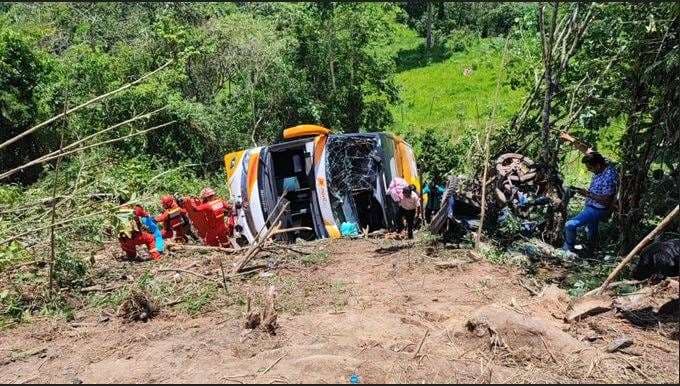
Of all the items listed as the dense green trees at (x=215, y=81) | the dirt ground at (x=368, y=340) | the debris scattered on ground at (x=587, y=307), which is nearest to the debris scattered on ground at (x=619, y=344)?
the dirt ground at (x=368, y=340)

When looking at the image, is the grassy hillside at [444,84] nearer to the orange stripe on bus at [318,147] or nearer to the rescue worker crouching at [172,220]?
the orange stripe on bus at [318,147]

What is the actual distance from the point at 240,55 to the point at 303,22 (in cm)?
211

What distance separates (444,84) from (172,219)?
19095mm

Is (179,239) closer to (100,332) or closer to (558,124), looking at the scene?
(100,332)

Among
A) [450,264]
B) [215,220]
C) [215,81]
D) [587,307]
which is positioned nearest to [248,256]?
[215,220]

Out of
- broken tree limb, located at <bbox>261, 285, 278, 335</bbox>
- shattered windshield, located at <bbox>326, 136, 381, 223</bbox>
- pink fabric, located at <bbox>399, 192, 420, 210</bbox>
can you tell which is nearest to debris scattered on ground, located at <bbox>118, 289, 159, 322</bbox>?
broken tree limb, located at <bbox>261, 285, 278, 335</bbox>

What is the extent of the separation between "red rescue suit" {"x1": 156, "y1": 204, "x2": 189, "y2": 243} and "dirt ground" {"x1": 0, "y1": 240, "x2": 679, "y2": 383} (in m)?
2.69

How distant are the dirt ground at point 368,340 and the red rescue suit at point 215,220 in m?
2.45

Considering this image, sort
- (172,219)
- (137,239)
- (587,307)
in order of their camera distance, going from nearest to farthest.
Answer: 1. (587,307)
2. (137,239)
3. (172,219)

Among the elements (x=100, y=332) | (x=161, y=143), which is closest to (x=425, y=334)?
(x=100, y=332)

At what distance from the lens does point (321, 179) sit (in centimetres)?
921

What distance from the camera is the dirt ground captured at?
386 cm

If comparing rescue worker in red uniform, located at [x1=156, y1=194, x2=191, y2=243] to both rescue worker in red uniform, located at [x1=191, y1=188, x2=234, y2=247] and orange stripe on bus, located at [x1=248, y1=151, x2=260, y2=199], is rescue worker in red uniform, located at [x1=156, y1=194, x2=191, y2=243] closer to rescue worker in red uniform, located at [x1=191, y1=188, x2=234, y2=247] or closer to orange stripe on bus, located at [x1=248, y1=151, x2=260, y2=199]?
rescue worker in red uniform, located at [x1=191, y1=188, x2=234, y2=247]

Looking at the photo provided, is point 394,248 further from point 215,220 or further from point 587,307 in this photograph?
point 587,307
